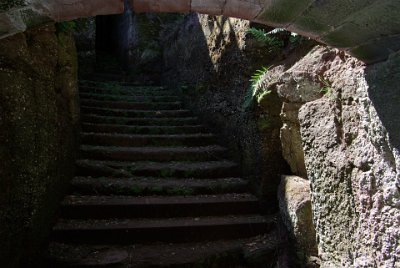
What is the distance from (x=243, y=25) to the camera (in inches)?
152

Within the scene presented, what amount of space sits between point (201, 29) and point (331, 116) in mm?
3675

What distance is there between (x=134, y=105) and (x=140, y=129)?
40.2 inches

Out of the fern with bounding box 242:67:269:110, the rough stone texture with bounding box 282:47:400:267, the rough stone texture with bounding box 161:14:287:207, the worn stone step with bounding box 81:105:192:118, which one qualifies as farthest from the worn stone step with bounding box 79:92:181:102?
the rough stone texture with bounding box 282:47:400:267

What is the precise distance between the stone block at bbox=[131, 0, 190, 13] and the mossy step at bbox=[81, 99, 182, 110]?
425 cm

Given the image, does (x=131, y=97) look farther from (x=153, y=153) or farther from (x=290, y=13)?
(x=290, y=13)

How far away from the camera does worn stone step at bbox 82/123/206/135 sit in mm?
4750

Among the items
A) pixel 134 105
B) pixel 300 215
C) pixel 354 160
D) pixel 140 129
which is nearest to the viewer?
pixel 354 160

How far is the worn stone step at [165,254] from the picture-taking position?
2670 millimetres

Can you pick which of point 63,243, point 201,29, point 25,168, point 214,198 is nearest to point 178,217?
point 214,198

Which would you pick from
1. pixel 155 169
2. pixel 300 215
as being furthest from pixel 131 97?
pixel 300 215

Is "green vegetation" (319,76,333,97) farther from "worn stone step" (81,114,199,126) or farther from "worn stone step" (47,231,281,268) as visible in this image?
"worn stone step" (81,114,199,126)

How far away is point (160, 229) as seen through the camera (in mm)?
3080

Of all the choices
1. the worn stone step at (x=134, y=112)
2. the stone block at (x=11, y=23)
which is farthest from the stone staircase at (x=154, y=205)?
the stone block at (x=11, y=23)

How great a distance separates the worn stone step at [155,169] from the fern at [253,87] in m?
0.88
